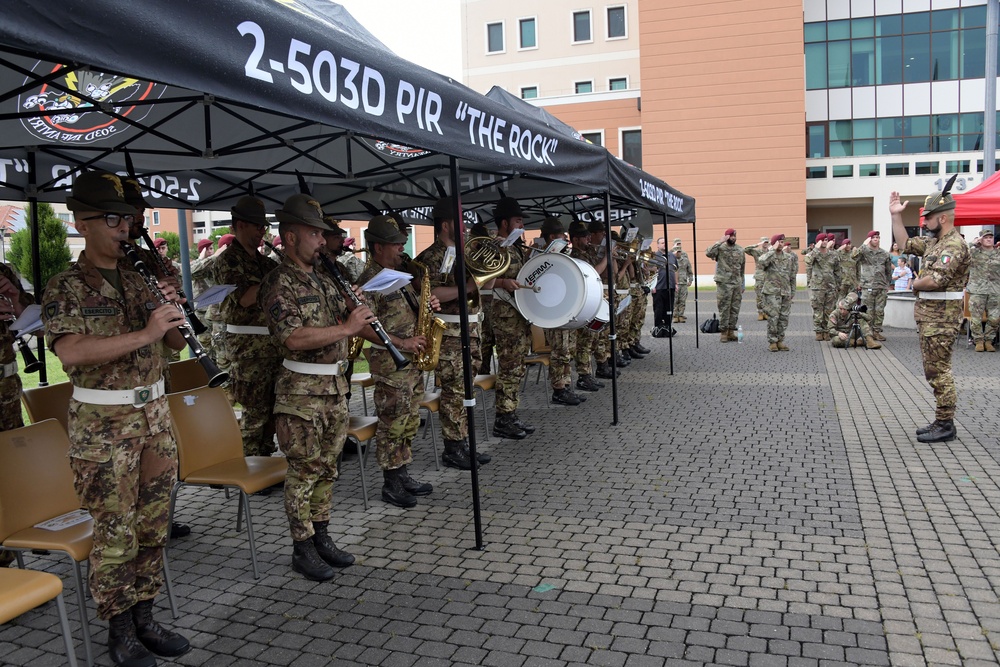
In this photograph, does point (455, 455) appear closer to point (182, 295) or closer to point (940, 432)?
point (182, 295)

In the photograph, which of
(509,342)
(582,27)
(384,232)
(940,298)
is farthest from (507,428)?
(582,27)

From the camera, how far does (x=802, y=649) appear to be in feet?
11.0

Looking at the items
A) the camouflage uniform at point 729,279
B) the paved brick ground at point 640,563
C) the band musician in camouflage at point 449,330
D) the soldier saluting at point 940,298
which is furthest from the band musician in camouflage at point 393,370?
the camouflage uniform at point 729,279

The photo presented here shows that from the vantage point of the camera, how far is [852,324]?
45.6 feet

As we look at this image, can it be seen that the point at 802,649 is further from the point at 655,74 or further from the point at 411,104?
the point at 655,74

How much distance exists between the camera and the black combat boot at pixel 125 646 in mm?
3363

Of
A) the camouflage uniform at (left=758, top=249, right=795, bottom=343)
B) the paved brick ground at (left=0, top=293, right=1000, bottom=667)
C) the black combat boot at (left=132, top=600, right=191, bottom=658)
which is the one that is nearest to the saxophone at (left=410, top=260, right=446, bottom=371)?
the paved brick ground at (left=0, top=293, right=1000, bottom=667)

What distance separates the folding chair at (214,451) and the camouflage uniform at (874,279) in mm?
12525

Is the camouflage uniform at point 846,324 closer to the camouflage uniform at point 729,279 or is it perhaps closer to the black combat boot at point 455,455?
the camouflage uniform at point 729,279

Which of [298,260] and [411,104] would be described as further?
[298,260]

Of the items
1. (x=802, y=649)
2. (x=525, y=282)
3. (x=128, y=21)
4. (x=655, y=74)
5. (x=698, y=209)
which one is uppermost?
(x=655, y=74)

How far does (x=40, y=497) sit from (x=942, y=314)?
7.04 m

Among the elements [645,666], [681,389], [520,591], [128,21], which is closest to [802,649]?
[645,666]

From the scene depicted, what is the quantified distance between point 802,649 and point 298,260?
3.24 metres
